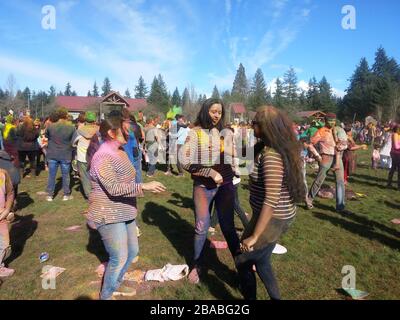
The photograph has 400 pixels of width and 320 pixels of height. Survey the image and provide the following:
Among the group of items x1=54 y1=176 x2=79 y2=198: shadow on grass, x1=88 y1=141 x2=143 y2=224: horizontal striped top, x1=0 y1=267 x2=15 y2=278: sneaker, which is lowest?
x1=0 y1=267 x2=15 y2=278: sneaker

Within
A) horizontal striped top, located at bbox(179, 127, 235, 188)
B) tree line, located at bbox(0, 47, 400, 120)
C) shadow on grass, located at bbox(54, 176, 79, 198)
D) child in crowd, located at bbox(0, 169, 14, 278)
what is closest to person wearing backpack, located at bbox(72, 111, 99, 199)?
shadow on grass, located at bbox(54, 176, 79, 198)

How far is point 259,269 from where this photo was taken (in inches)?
113

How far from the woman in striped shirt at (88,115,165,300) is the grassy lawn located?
87cm

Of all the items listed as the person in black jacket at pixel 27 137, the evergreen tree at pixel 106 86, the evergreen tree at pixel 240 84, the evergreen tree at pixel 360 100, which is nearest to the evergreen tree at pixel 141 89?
the evergreen tree at pixel 106 86

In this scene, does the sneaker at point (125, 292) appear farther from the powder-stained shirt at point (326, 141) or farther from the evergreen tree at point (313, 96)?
the evergreen tree at point (313, 96)

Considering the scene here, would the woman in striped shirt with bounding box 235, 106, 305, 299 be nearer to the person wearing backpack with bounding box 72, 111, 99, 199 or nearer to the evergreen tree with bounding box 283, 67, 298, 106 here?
the person wearing backpack with bounding box 72, 111, 99, 199

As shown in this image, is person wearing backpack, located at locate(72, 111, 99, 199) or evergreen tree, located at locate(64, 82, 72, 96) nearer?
person wearing backpack, located at locate(72, 111, 99, 199)

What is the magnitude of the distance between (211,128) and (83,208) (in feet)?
15.5

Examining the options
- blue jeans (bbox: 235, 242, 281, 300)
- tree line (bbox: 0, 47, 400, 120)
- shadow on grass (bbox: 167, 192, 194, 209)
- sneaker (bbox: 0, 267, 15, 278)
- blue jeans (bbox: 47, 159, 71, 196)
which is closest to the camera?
blue jeans (bbox: 235, 242, 281, 300)

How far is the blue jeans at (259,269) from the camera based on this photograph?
2811 mm

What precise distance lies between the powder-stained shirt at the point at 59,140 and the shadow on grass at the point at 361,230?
6.14 meters

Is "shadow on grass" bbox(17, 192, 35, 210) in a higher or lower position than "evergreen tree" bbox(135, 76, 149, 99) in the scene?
lower

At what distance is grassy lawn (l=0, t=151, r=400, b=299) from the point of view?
155 inches

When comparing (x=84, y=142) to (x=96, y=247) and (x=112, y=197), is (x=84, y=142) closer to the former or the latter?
(x=96, y=247)
